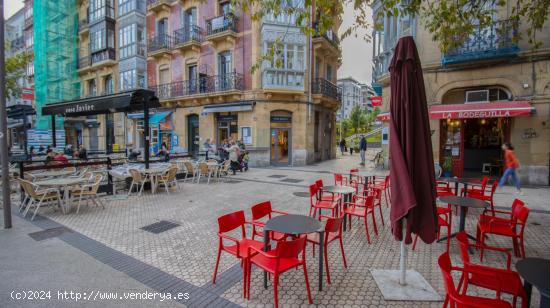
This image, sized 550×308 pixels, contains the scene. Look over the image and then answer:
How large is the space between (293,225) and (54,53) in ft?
106

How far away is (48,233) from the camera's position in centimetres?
540

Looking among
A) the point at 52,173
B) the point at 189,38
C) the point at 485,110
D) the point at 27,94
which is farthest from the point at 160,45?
the point at 485,110

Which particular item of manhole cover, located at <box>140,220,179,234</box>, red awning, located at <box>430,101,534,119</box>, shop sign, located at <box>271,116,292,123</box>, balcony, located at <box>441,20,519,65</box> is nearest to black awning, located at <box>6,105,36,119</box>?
manhole cover, located at <box>140,220,179,234</box>

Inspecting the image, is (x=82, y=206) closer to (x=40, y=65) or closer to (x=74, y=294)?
(x=74, y=294)

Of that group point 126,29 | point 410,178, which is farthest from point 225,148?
point 126,29

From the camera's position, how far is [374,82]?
1598cm

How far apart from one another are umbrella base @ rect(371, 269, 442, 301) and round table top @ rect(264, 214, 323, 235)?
1.11 metres

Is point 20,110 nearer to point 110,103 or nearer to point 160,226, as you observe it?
point 110,103

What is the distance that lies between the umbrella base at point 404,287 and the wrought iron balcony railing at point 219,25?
57.0 ft

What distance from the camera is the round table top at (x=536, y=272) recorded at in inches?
84.0

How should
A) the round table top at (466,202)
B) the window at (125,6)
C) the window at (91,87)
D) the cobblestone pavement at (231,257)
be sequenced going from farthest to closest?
the window at (91,87), the window at (125,6), the round table top at (466,202), the cobblestone pavement at (231,257)

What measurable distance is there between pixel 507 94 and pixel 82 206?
1561 centimetres

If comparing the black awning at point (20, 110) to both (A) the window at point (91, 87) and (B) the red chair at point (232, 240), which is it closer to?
(B) the red chair at point (232, 240)

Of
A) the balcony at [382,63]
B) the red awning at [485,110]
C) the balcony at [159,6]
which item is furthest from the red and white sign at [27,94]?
the balcony at [159,6]
